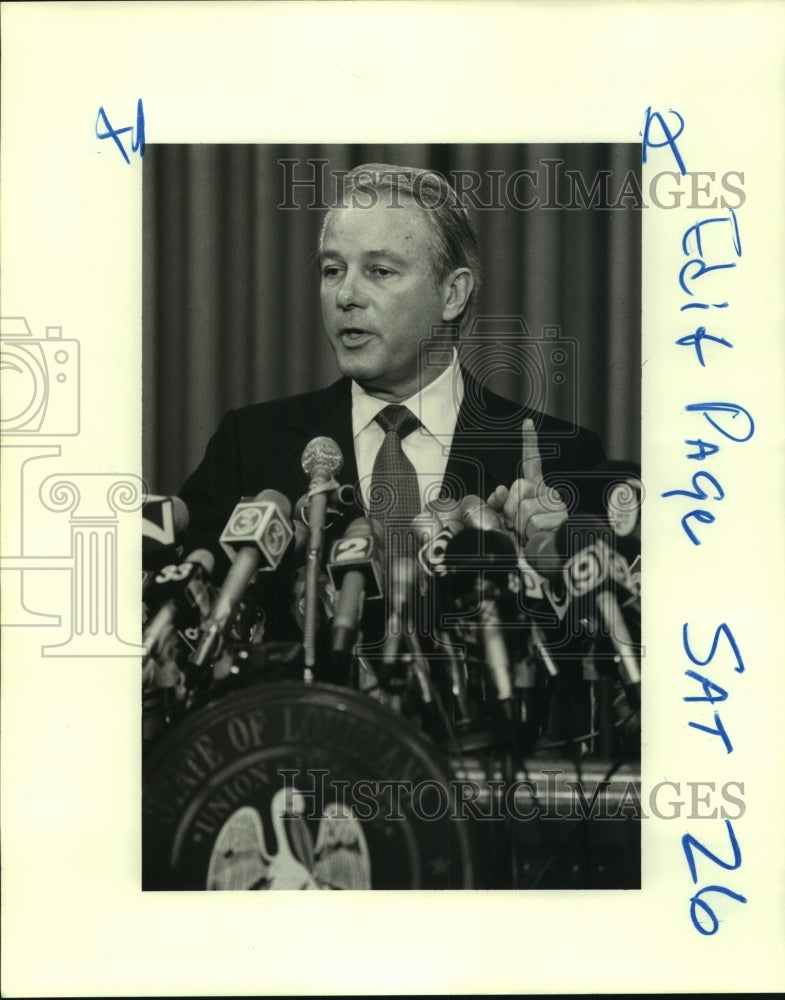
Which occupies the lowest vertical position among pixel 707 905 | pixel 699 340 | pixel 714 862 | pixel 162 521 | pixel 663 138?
pixel 707 905

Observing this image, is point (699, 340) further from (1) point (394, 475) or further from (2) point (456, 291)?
(1) point (394, 475)

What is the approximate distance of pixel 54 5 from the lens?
306 cm

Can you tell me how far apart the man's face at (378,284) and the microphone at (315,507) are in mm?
231

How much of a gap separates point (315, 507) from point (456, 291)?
0.71 meters

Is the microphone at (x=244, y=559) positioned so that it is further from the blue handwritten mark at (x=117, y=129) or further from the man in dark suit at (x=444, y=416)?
the blue handwritten mark at (x=117, y=129)

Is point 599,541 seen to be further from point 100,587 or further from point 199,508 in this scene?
point 100,587

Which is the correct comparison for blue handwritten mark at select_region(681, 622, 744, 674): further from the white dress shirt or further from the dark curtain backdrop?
the white dress shirt

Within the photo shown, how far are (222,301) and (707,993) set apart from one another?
2.31m

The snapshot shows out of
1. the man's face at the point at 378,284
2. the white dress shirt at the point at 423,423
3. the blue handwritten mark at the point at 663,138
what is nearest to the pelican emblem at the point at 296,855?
the white dress shirt at the point at 423,423

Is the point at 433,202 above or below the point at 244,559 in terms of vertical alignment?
above

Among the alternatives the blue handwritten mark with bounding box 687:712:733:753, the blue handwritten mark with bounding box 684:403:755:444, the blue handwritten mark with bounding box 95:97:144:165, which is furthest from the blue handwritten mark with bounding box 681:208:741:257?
the blue handwritten mark with bounding box 95:97:144:165

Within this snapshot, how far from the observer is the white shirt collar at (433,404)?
3.11 metres

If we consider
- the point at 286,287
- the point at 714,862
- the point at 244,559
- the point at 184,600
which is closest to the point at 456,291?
the point at 286,287

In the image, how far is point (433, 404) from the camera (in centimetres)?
312
